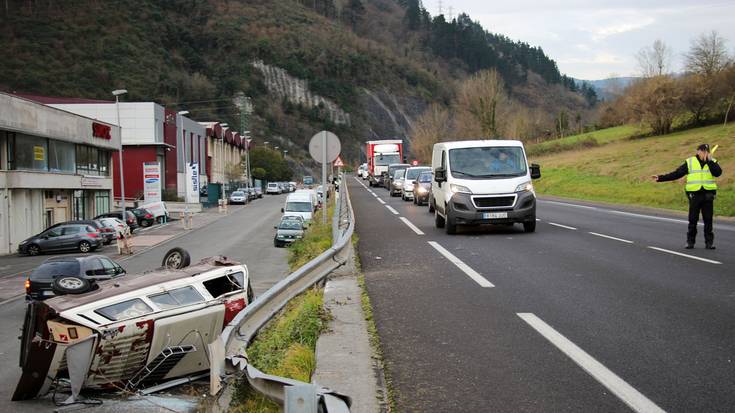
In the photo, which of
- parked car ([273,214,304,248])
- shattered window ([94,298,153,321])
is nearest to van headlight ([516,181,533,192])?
shattered window ([94,298,153,321])

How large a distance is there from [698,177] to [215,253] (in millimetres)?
27400

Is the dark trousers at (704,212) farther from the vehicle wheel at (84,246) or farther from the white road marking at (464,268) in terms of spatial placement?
the vehicle wheel at (84,246)

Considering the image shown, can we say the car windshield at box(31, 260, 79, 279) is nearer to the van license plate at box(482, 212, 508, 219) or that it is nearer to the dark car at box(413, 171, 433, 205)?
the van license plate at box(482, 212, 508, 219)

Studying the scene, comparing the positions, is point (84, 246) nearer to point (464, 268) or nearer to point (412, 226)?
point (412, 226)

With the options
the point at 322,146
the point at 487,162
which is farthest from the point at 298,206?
the point at 487,162

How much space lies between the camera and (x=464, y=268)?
11.6m

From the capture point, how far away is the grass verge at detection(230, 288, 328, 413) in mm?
5371

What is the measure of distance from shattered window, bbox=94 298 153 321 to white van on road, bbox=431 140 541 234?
8.47 m

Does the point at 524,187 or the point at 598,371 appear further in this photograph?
the point at 524,187

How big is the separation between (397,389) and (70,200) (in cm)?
4757

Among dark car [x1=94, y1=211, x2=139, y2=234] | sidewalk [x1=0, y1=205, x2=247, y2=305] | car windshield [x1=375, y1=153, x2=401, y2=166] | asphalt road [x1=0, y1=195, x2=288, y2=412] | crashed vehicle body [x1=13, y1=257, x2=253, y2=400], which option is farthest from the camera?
car windshield [x1=375, y1=153, x2=401, y2=166]

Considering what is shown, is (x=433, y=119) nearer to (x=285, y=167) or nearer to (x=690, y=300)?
(x=285, y=167)

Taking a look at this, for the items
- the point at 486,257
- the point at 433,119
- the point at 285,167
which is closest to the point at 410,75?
the point at 285,167

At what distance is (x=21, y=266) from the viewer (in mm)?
33188
